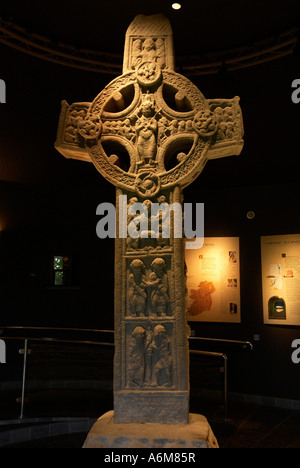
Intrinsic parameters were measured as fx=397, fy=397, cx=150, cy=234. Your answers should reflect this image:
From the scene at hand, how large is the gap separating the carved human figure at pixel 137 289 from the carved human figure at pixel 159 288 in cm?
5

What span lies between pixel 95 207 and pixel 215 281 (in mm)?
2247

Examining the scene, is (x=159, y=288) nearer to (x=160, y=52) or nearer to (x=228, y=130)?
(x=228, y=130)

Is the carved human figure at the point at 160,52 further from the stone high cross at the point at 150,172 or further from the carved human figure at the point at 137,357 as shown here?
the carved human figure at the point at 137,357

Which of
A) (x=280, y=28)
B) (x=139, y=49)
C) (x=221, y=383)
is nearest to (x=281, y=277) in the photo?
(x=221, y=383)

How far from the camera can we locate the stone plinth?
2.27m

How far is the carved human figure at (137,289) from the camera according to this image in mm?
2668

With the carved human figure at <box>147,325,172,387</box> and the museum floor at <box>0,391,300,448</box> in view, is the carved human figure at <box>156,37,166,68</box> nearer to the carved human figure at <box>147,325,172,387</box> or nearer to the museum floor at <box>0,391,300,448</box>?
the carved human figure at <box>147,325,172,387</box>

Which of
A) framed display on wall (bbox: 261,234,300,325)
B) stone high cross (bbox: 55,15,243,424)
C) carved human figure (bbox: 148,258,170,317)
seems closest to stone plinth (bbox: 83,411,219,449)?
stone high cross (bbox: 55,15,243,424)

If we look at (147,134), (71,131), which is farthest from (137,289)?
(71,131)

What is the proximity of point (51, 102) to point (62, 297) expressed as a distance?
2.93 m

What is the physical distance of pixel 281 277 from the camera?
225 inches

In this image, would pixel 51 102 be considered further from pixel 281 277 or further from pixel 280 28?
pixel 281 277

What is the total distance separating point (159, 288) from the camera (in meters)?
2.66

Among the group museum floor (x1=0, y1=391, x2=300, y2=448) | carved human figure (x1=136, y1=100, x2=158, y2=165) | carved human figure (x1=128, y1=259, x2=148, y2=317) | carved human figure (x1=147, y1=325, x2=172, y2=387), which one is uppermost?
carved human figure (x1=136, y1=100, x2=158, y2=165)
